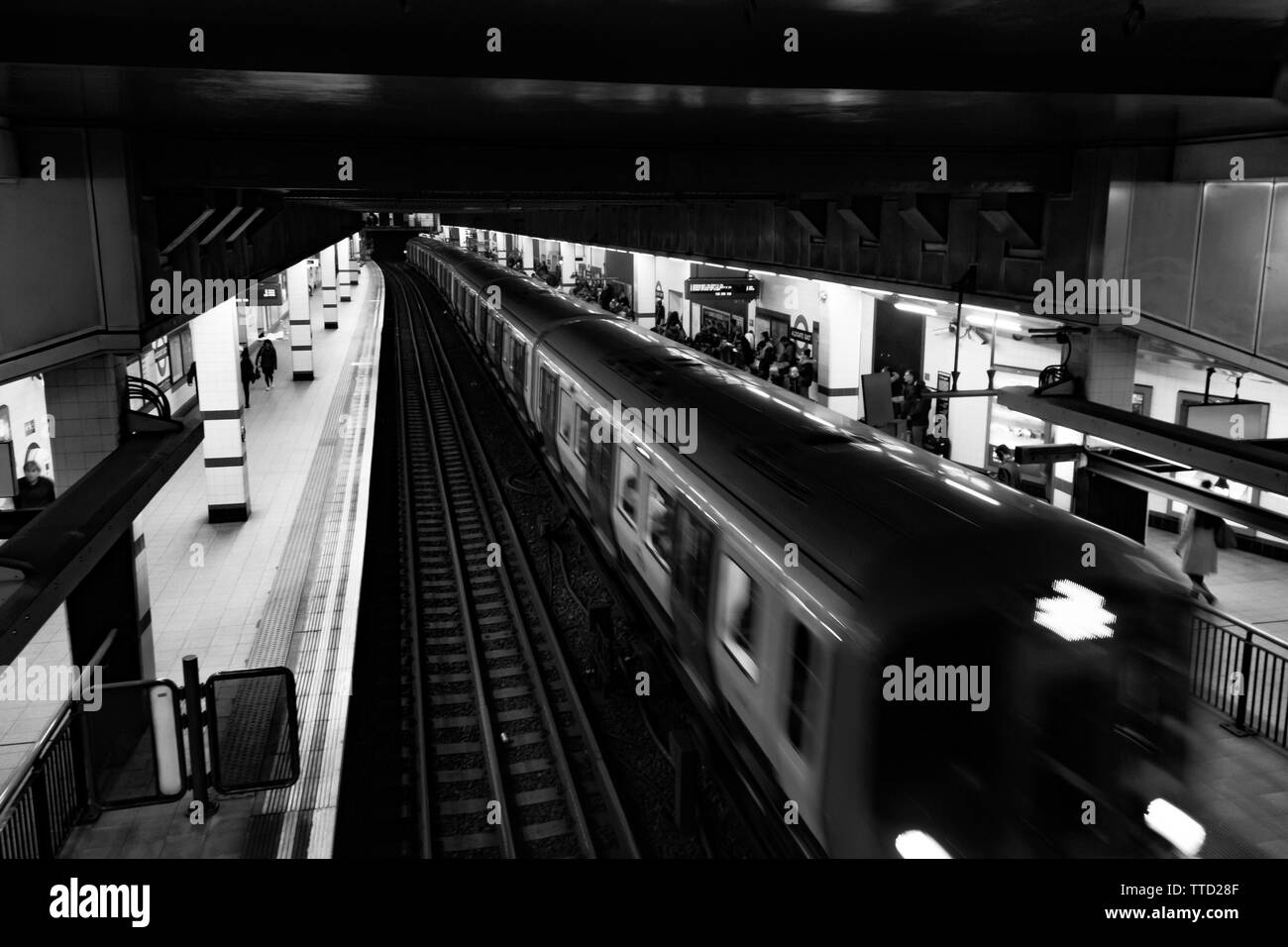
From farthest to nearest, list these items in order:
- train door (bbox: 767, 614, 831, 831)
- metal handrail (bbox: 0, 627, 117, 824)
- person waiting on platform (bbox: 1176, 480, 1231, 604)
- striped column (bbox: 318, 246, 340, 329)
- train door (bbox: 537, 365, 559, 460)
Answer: striped column (bbox: 318, 246, 340, 329), train door (bbox: 537, 365, 559, 460), person waiting on platform (bbox: 1176, 480, 1231, 604), metal handrail (bbox: 0, 627, 117, 824), train door (bbox: 767, 614, 831, 831)

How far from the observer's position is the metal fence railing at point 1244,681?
828cm

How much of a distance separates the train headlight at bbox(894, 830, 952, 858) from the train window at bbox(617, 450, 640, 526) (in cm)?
466

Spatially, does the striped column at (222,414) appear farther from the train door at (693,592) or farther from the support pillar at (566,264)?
the support pillar at (566,264)

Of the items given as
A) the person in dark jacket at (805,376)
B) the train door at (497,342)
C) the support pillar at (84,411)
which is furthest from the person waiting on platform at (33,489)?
the person in dark jacket at (805,376)

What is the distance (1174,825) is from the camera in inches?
152

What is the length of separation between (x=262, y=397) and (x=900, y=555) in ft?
78.7

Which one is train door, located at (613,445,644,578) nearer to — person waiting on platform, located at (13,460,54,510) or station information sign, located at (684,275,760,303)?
person waiting on platform, located at (13,460,54,510)

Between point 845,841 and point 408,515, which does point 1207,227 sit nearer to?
point 845,841

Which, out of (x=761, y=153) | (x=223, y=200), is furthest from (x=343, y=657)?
(x=761, y=153)

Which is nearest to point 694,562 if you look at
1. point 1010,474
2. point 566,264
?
point 1010,474

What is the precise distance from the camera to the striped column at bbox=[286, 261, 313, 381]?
26.7 metres

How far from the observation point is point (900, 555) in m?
4.60

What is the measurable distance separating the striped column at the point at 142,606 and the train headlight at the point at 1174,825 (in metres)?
7.44

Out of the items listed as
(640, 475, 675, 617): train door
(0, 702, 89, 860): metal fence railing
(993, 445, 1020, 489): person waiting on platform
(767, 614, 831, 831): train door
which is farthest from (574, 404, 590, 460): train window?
(767, 614, 831, 831): train door
